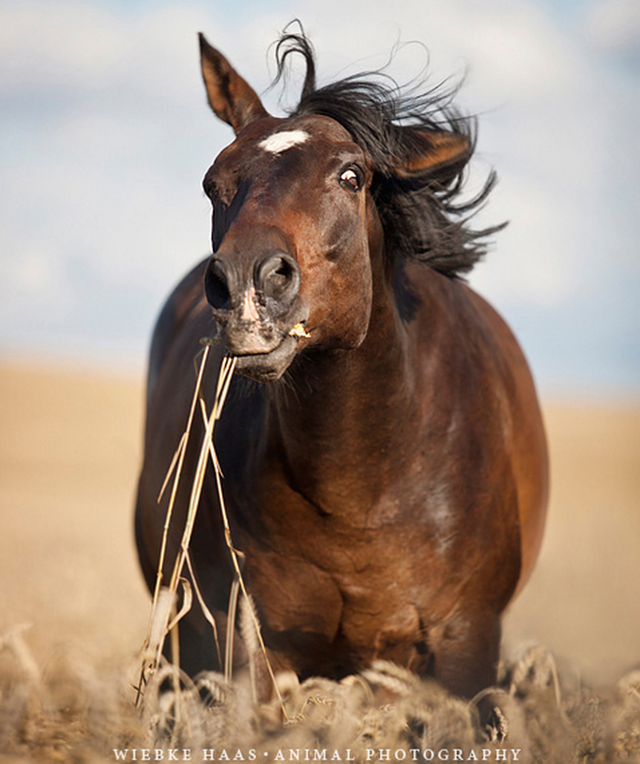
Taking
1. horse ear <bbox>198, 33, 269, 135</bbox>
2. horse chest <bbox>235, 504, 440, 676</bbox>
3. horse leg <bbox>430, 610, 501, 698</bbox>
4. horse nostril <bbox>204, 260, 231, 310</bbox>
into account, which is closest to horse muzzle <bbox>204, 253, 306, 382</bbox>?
horse nostril <bbox>204, 260, 231, 310</bbox>

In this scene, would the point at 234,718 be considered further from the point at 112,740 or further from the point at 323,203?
the point at 323,203

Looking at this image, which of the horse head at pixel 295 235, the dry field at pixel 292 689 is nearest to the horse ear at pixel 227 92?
the horse head at pixel 295 235

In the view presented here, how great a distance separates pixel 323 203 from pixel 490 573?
5.68 feet

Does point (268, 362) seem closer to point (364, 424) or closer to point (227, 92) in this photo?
point (364, 424)

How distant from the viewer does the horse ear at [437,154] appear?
13.1ft

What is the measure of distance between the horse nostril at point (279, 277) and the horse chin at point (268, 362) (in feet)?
0.49

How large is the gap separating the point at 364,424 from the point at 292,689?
1026 mm

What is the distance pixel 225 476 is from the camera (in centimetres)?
412

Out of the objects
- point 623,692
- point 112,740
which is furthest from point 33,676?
point 623,692

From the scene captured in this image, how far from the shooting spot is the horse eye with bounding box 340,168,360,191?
3516 millimetres

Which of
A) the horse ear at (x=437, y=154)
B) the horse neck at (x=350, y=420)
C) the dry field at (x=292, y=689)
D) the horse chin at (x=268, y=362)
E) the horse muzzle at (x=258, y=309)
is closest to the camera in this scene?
the horse muzzle at (x=258, y=309)

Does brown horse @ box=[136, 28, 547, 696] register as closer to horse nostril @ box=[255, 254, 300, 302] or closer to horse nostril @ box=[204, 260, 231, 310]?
horse nostril @ box=[255, 254, 300, 302]

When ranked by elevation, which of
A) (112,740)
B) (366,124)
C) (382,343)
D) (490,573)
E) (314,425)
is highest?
(366,124)

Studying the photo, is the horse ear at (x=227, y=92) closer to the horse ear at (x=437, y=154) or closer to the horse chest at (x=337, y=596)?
the horse ear at (x=437, y=154)
